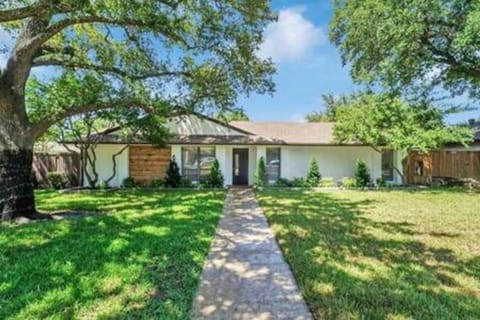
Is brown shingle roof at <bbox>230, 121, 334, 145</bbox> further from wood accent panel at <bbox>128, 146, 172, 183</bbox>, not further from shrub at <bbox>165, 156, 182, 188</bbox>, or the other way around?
shrub at <bbox>165, 156, 182, 188</bbox>

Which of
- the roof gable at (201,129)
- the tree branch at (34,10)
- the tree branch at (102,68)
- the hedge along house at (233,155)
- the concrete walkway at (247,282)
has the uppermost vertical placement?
the tree branch at (102,68)

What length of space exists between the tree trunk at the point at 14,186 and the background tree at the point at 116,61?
23 mm

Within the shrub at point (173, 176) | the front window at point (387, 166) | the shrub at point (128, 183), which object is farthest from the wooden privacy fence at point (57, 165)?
the front window at point (387, 166)

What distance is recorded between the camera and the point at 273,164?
21.1 metres

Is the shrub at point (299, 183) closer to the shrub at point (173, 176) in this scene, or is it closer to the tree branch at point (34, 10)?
the shrub at point (173, 176)

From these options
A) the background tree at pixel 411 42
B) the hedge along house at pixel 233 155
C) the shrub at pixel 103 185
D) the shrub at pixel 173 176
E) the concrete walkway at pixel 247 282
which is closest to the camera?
the concrete walkway at pixel 247 282

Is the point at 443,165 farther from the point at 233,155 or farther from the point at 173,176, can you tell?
the point at 173,176

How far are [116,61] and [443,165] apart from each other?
1830 centimetres

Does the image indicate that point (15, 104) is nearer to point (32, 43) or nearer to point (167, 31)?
point (32, 43)

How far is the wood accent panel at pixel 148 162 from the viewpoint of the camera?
20359 millimetres

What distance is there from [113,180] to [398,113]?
48.6 ft

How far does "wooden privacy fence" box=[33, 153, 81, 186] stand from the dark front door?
8342mm

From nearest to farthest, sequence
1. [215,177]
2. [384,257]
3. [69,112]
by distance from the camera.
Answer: [384,257] < [69,112] < [215,177]

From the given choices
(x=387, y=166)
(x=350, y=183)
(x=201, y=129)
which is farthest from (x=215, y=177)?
(x=387, y=166)
